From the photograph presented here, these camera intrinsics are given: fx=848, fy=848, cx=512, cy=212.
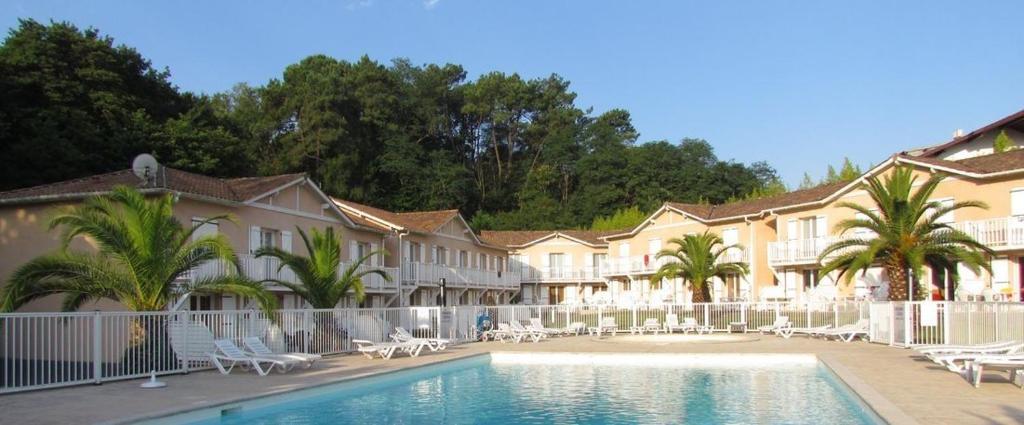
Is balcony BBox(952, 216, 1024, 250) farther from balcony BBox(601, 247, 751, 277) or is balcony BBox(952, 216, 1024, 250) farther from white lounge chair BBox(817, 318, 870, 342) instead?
balcony BBox(601, 247, 751, 277)

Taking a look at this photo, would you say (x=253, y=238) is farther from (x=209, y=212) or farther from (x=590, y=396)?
(x=590, y=396)

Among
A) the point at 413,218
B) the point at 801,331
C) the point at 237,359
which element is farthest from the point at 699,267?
the point at 237,359

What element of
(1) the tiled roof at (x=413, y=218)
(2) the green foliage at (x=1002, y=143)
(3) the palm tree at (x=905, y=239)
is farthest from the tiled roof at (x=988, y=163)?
(1) the tiled roof at (x=413, y=218)

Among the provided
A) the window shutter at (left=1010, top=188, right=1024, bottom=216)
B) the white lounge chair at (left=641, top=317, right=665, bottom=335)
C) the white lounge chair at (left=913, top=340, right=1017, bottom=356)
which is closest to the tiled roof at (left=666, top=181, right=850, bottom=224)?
the window shutter at (left=1010, top=188, right=1024, bottom=216)

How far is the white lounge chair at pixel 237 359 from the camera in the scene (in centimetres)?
1599

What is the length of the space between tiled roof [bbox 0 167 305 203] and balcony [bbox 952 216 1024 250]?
22847 millimetres

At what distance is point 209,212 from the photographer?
2350 centimetres

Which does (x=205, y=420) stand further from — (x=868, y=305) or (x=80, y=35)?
(x=80, y=35)

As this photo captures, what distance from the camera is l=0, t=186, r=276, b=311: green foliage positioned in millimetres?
15680

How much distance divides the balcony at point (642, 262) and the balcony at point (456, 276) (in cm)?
571

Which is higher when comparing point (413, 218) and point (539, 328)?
point (413, 218)

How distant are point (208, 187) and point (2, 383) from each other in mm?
10592

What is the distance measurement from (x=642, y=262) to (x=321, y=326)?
2768 centimetres

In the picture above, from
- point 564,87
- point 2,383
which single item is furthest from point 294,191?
point 564,87
